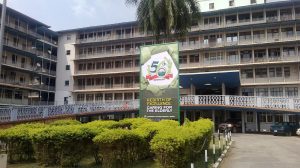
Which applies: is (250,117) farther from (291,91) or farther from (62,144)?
(62,144)

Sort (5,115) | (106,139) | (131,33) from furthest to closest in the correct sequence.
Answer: (131,33), (5,115), (106,139)

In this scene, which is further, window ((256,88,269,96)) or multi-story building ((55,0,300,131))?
window ((256,88,269,96))

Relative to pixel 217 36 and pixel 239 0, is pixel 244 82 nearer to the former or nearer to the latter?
pixel 217 36

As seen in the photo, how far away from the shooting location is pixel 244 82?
44781mm

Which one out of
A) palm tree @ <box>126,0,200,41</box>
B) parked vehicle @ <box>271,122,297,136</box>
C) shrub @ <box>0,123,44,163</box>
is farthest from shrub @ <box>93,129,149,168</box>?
parked vehicle @ <box>271,122,297,136</box>

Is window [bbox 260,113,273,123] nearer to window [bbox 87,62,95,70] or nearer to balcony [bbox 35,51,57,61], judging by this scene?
window [bbox 87,62,95,70]

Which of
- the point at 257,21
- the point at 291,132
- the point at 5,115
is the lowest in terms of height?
the point at 291,132

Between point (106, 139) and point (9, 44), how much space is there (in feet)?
147

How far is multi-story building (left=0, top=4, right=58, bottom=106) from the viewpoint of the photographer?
4888cm

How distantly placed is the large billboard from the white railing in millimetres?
15709

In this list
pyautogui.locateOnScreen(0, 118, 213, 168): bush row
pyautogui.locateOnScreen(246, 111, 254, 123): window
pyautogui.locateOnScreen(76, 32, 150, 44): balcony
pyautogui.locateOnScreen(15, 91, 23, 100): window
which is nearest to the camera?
pyautogui.locateOnScreen(0, 118, 213, 168): bush row

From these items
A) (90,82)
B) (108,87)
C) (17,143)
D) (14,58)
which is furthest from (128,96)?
(17,143)

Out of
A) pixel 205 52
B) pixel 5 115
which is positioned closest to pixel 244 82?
pixel 205 52

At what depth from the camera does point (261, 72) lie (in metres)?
45.2
